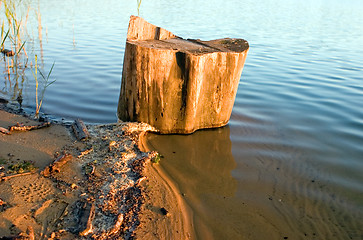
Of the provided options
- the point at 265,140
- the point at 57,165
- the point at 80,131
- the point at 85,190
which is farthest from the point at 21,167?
the point at 265,140

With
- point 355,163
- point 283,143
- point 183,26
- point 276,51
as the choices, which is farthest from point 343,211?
point 183,26

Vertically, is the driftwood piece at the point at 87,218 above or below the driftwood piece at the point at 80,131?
below

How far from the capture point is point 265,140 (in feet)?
14.9

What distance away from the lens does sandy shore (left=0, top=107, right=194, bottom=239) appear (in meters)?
2.43

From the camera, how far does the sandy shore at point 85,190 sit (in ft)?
7.96

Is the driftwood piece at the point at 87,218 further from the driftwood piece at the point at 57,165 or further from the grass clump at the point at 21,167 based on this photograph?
the grass clump at the point at 21,167

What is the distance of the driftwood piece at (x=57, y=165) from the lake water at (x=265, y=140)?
1108 millimetres

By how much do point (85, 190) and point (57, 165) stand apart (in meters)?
0.51

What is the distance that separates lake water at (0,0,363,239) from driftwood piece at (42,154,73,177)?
1108mm

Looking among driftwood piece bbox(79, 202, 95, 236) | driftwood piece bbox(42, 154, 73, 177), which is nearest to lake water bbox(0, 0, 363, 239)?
driftwood piece bbox(79, 202, 95, 236)

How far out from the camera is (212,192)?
3.29 meters

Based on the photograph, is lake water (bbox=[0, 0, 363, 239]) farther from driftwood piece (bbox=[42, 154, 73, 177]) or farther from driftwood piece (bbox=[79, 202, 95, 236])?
driftwood piece (bbox=[42, 154, 73, 177])

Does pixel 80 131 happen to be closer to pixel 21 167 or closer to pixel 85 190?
pixel 21 167

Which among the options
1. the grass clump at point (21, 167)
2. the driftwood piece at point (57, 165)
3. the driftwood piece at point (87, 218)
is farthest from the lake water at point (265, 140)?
the grass clump at point (21, 167)
